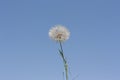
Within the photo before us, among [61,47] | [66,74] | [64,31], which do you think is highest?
[64,31]

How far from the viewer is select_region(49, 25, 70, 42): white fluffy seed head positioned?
9625mm

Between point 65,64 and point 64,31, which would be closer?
point 65,64

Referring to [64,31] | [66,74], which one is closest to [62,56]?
[66,74]

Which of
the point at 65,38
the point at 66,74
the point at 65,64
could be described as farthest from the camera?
the point at 65,38

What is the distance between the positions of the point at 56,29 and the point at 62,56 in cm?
335

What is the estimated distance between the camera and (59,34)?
398 inches

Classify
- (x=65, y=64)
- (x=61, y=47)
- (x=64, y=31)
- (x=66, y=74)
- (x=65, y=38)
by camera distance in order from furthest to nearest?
(x=64, y=31)
(x=65, y=38)
(x=61, y=47)
(x=65, y=64)
(x=66, y=74)

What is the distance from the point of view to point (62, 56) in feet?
24.9

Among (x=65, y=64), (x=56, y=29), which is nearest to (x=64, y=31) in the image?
(x=56, y=29)

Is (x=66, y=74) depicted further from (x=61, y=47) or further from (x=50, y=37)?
(x=50, y=37)

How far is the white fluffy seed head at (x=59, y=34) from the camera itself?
9625 millimetres

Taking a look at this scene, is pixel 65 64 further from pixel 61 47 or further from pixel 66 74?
pixel 61 47

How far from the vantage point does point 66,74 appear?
664 cm

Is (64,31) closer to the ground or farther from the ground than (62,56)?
farther from the ground
